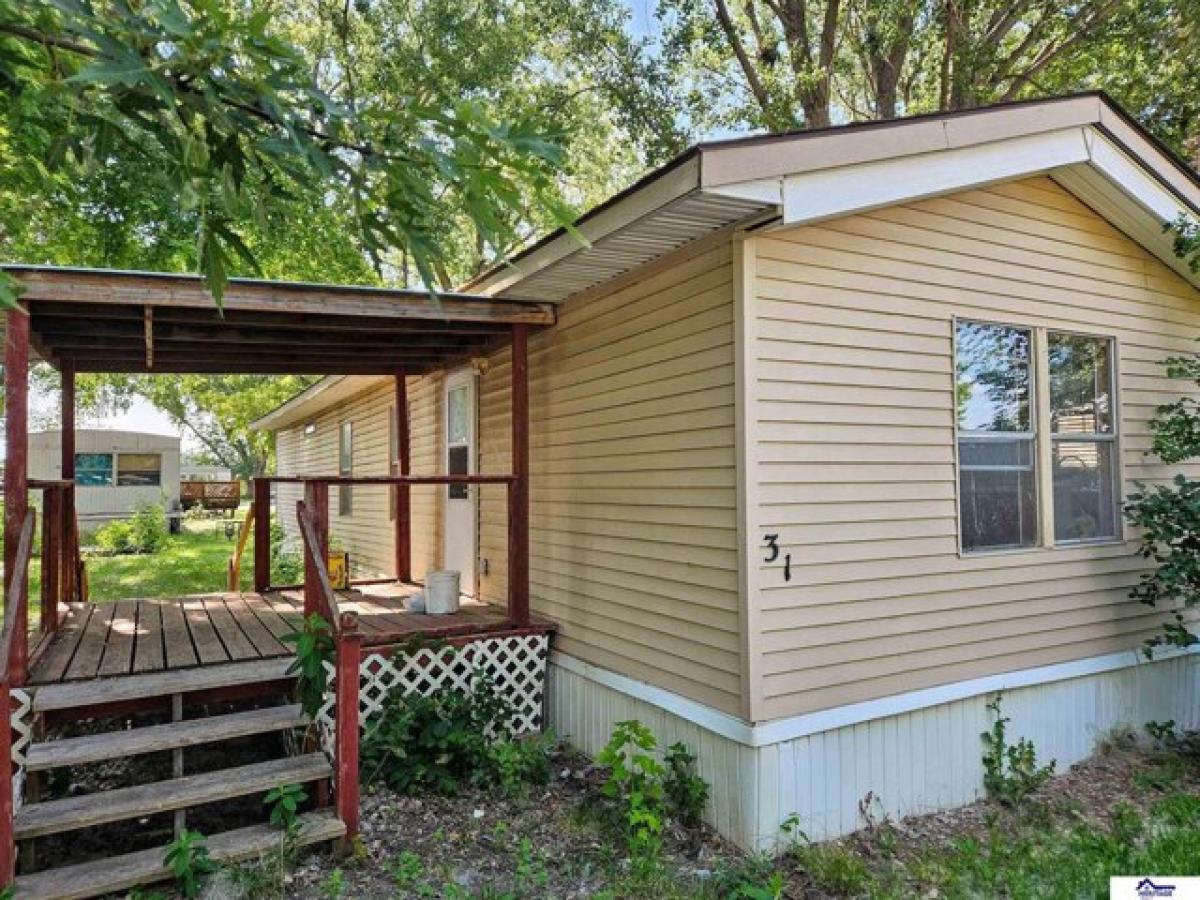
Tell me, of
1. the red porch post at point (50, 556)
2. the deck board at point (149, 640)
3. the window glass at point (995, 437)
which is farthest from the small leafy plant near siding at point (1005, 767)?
the red porch post at point (50, 556)

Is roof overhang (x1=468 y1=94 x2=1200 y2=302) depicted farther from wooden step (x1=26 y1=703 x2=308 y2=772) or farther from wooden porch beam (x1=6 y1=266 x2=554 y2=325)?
wooden step (x1=26 y1=703 x2=308 y2=772)

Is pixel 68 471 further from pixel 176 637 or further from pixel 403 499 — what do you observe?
pixel 403 499

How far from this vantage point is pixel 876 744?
14.0 ft

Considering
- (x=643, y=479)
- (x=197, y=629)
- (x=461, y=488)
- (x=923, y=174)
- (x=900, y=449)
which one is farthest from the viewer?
(x=461, y=488)

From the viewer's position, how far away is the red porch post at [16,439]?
4.09m

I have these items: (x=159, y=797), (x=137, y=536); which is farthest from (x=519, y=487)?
(x=137, y=536)

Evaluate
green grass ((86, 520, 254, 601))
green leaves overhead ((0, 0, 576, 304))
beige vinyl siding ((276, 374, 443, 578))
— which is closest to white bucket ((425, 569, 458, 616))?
beige vinyl siding ((276, 374, 443, 578))

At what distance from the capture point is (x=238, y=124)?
1971mm

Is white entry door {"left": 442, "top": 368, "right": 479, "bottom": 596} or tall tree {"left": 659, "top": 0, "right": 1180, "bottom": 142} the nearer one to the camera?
white entry door {"left": 442, "top": 368, "right": 479, "bottom": 596}

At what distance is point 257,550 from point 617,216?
5542 mm

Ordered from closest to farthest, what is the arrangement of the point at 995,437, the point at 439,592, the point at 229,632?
the point at 995,437 → the point at 229,632 → the point at 439,592

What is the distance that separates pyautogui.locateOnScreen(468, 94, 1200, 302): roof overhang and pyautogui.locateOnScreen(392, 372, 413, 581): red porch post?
10.1 feet

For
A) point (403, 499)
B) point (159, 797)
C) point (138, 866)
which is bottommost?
point (138, 866)

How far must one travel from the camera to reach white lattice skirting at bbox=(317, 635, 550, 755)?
507 centimetres
